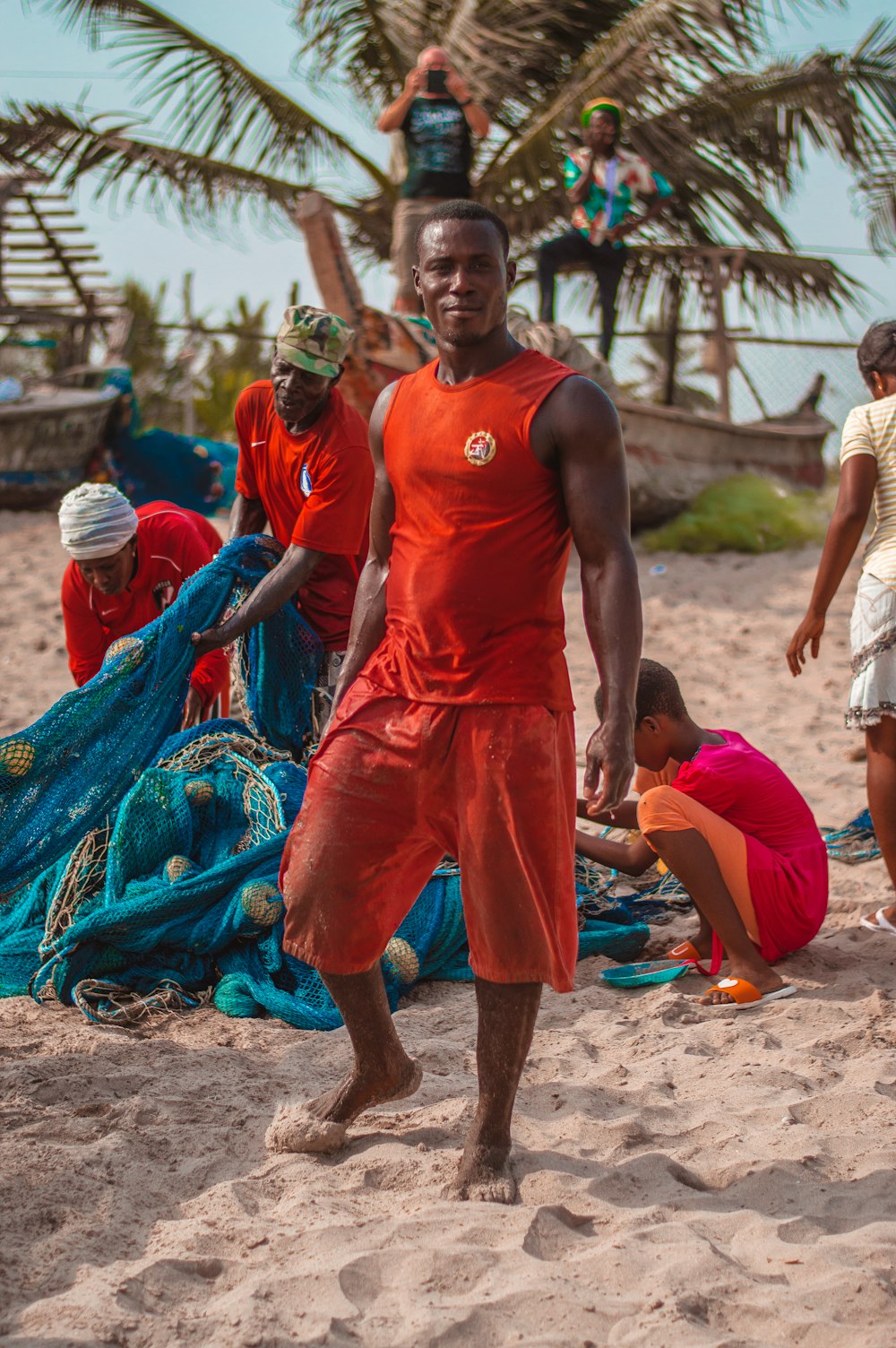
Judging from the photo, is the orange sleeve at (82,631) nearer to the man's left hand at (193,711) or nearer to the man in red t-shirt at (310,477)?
the man's left hand at (193,711)

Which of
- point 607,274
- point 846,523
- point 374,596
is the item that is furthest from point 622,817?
point 607,274

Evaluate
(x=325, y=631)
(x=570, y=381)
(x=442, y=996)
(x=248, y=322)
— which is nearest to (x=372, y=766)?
(x=570, y=381)

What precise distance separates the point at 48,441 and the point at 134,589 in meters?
7.45

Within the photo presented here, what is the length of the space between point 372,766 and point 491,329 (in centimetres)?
92

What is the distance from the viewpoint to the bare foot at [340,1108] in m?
2.71

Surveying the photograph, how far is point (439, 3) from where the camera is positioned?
12617mm

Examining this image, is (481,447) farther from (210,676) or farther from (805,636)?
(210,676)

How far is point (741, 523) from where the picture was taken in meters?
10.5

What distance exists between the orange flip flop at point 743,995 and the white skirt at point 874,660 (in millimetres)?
892

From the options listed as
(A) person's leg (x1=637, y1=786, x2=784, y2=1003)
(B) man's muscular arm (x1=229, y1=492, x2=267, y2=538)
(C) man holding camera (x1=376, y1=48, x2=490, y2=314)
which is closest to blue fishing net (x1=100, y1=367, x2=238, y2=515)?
(C) man holding camera (x1=376, y1=48, x2=490, y2=314)

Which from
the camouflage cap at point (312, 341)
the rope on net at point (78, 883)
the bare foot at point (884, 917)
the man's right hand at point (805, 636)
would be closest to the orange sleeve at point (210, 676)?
the rope on net at point (78, 883)

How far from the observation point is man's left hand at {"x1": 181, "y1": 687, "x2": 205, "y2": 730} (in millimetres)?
4496

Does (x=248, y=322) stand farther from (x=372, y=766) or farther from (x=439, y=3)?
(x=372, y=766)

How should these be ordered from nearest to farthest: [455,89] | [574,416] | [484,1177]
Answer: [574,416], [484,1177], [455,89]
